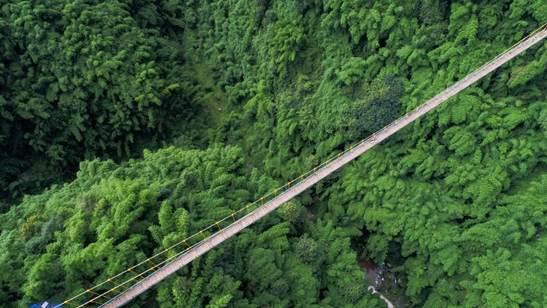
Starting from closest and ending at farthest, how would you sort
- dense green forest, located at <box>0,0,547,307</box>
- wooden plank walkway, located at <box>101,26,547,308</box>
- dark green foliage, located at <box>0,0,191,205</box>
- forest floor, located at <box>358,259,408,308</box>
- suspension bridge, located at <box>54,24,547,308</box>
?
suspension bridge, located at <box>54,24,547,308</box> < wooden plank walkway, located at <box>101,26,547,308</box> < dense green forest, located at <box>0,0,547,307</box> < forest floor, located at <box>358,259,408,308</box> < dark green foliage, located at <box>0,0,191,205</box>

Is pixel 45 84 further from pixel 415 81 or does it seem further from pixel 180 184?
pixel 415 81

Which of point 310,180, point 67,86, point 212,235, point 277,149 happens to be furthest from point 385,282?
point 67,86

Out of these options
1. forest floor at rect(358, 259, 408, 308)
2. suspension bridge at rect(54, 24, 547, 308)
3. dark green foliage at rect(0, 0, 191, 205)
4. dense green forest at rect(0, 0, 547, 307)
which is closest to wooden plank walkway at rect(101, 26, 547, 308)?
suspension bridge at rect(54, 24, 547, 308)

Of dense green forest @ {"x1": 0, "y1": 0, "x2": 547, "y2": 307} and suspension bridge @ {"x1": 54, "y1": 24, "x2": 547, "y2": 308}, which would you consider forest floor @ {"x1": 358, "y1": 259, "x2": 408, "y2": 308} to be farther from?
suspension bridge @ {"x1": 54, "y1": 24, "x2": 547, "y2": 308}

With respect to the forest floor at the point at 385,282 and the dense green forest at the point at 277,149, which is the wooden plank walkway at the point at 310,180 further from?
the forest floor at the point at 385,282

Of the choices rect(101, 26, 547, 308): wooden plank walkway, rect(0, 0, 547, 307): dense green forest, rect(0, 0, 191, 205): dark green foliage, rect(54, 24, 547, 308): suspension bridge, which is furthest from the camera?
rect(0, 0, 191, 205): dark green foliage

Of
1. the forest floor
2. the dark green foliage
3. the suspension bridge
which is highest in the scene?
the dark green foliage

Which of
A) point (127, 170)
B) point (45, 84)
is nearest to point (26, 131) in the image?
point (45, 84)
